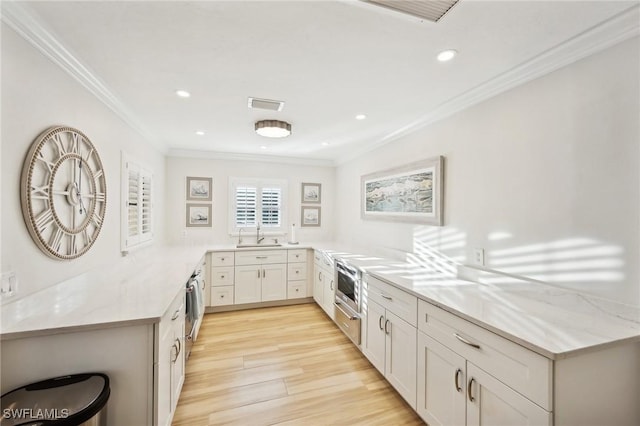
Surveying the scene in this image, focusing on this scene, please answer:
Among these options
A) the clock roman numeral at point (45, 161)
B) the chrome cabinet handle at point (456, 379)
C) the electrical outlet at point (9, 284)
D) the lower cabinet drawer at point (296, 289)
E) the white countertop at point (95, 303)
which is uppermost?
the clock roman numeral at point (45, 161)

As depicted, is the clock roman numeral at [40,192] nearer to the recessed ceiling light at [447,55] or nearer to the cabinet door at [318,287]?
the recessed ceiling light at [447,55]

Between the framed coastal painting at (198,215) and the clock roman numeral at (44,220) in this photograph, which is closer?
the clock roman numeral at (44,220)

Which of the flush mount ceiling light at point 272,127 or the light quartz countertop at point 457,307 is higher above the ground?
the flush mount ceiling light at point 272,127

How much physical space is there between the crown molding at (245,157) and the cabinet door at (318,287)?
1876 millimetres

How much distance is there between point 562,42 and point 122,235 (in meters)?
3.62

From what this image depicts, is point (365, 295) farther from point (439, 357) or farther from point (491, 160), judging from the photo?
point (491, 160)

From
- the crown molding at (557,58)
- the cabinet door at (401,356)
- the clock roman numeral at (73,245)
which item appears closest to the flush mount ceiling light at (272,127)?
the crown molding at (557,58)

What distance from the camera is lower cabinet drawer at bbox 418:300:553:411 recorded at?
112cm

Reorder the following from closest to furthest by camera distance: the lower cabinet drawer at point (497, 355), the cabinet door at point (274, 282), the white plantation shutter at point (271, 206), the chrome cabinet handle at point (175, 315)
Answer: the lower cabinet drawer at point (497, 355)
the chrome cabinet handle at point (175, 315)
the cabinet door at point (274, 282)
the white plantation shutter at point (271, 206)

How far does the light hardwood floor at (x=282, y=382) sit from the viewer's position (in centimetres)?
192

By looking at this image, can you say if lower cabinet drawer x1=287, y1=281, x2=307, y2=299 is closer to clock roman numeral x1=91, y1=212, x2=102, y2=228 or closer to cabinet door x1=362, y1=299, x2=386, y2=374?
cabinet door x1=362, y1=299, x2=386, y2=374

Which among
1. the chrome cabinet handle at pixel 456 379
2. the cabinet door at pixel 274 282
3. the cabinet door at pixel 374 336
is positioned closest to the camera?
the chrome cabinet handle at pixel 456 379

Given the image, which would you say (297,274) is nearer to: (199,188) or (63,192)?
(199,188)

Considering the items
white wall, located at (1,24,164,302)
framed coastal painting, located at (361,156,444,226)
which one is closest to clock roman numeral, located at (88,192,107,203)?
white wall, located at (1,24,164,302)
